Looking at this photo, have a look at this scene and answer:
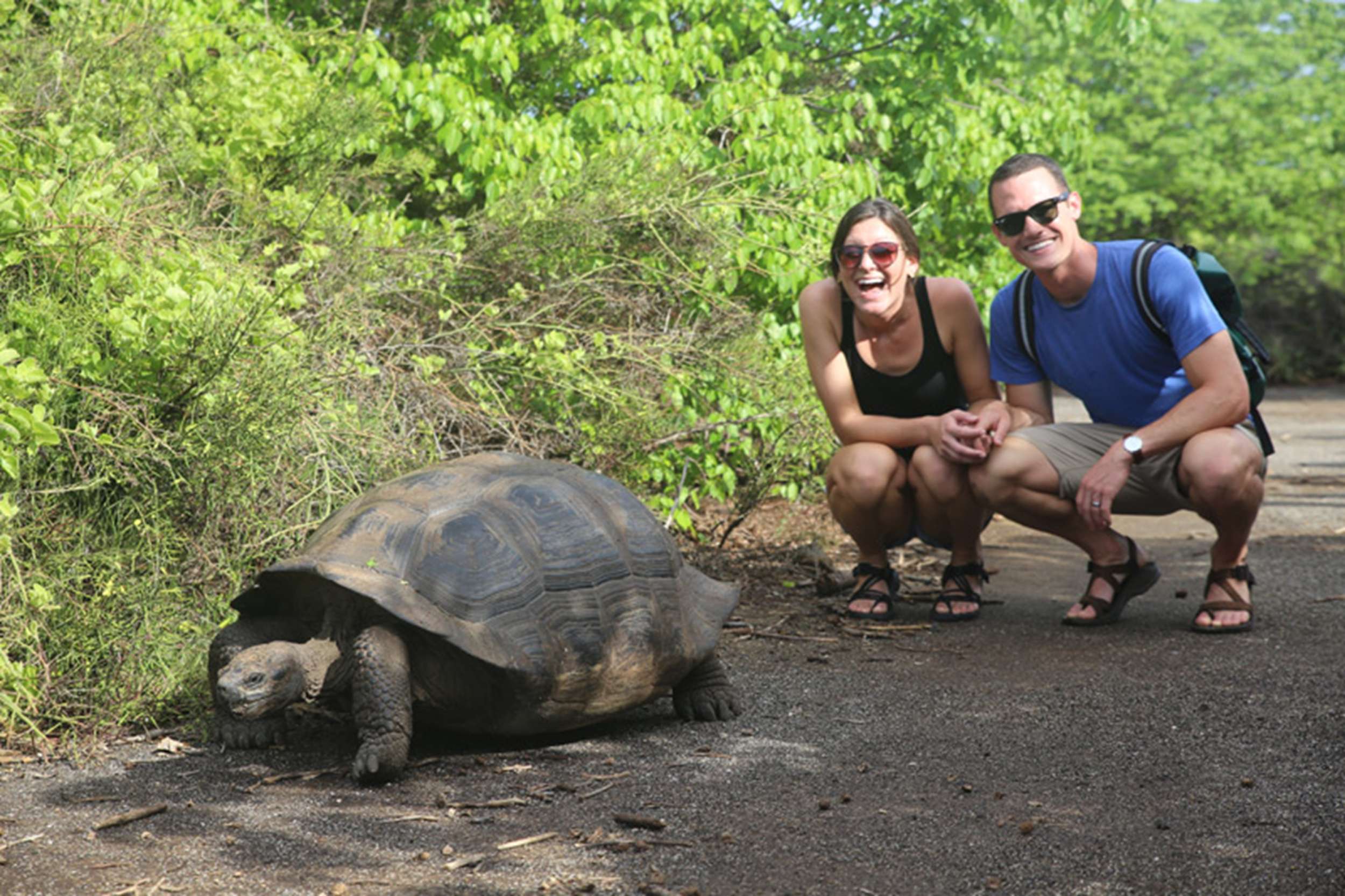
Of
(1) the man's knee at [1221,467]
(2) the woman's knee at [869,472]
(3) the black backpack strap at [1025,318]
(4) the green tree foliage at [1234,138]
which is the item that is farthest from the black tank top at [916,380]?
(4) the green tree foliage at [1234,138]

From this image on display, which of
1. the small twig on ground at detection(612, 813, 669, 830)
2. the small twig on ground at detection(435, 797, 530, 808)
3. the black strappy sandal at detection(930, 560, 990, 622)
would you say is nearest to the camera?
the small twig on ground at detection(612, 813, 669, 830)

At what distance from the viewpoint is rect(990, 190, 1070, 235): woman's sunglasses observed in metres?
4.43

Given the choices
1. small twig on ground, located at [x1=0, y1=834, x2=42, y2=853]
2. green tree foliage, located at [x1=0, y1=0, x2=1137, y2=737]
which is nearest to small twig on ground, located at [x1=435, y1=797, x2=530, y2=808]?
small twig on ground, located at [x1=0, y1=834, x2=42, y2=853]

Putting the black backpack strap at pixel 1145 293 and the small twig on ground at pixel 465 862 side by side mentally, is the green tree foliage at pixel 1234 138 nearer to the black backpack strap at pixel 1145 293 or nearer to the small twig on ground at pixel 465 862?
the black backpack strap at pixel 1145 293

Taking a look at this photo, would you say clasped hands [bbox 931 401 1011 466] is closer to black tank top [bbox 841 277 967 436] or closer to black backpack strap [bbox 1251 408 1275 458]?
black tank top [bbox 841 277 967 436]

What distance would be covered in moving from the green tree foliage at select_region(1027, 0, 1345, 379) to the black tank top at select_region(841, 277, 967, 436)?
19.1 meters

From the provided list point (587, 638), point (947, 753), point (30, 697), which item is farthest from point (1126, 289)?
point (30, 697)

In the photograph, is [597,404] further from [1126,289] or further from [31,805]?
[31,805]

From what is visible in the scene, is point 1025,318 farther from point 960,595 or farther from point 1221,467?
point 960,595

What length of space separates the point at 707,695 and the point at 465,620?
0.77 m

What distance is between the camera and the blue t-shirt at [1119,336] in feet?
14.2

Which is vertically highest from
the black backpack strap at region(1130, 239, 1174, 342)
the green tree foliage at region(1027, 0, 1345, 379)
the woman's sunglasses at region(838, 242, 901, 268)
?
the green tree foliage at region(1027, 0, 1345, 379)

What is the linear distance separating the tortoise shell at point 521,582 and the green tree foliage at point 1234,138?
20.8 metres

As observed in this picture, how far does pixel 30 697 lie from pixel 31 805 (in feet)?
1.33
